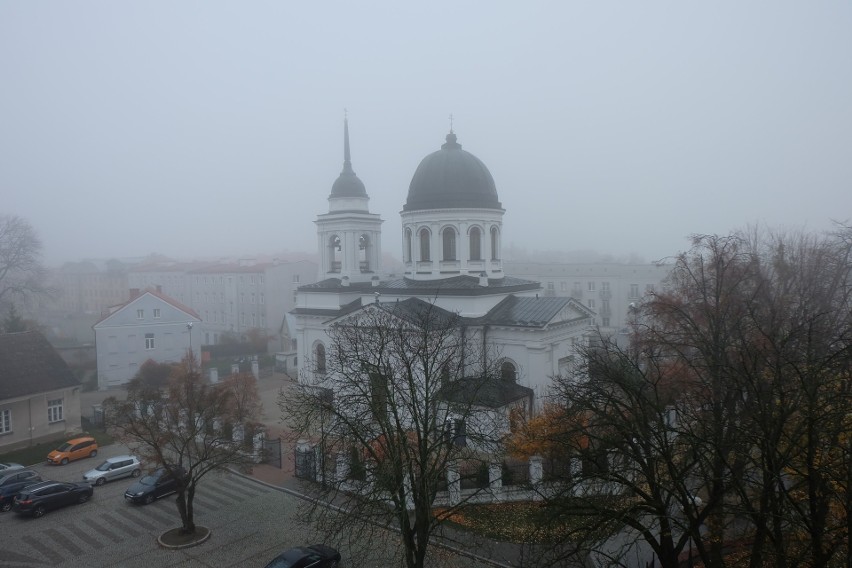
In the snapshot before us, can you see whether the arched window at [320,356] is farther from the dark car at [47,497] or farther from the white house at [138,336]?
the dark car at [47,497]

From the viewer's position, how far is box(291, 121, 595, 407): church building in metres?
22.2

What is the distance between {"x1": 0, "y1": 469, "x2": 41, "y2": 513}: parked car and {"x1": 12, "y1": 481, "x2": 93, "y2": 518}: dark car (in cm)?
24

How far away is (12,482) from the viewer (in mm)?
17078

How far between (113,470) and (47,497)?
2.75 m

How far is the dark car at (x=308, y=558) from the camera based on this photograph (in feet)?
39.4

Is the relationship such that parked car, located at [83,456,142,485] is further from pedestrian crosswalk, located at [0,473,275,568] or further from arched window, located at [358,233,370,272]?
arched window, located at [358,233,370,272]

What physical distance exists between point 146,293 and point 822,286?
108 ft

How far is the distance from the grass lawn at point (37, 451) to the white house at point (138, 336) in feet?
30.2

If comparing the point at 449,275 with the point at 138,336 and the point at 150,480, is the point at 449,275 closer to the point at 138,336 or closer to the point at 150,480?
the point at 150,480

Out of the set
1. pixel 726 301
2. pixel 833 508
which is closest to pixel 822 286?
pixel 726 301

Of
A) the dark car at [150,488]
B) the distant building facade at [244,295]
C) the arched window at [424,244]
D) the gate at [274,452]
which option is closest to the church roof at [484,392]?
the gate at [274,452]

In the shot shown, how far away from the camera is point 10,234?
3741 centimetres

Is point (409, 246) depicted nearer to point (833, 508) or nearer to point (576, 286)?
point (833, 508)

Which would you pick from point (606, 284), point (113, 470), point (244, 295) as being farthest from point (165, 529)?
point (606, 284)
